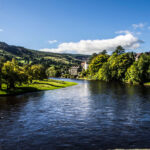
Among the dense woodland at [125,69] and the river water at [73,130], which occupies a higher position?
the dense woodland at [125,69]

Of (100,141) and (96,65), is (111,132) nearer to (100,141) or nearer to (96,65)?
(100,141)

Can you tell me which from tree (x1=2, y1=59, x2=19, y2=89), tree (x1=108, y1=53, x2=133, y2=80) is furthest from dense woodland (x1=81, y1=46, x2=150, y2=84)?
tree (x1=2, y1=59, x2=19, y2=89)

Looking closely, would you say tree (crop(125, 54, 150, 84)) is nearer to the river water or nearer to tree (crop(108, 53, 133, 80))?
tree (crop(108, 53, 133, 80))

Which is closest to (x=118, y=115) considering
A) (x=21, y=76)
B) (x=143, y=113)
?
(x=143, y=113)

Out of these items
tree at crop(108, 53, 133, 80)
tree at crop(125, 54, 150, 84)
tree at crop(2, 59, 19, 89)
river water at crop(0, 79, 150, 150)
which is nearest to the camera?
river water at crop(0, 79, 150, 150)

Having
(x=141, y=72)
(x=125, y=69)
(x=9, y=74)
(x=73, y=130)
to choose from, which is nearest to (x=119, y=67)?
(x=125, y=69)

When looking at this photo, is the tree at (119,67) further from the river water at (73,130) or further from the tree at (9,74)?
the river water at (73,130)

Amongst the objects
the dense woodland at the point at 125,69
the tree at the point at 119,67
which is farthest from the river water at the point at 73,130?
the tree at the point at 119,67

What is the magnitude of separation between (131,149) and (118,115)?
1539 cm

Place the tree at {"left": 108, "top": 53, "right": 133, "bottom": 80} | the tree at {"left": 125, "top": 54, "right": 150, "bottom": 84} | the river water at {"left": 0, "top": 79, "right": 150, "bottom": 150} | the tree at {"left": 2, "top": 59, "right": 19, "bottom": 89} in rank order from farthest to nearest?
the tree at {"left": 108, "top": 53, "right": 133, "bottom": 80}
the tree at {"left": 125, "top": 54, "right": 150, "bottom": 84}
the tree at {"left": 2, "top": 59, "right": 19, "bottom": 89}
the river water at {"left": 0, "top": 79, "right": 150, "bottom": 150}

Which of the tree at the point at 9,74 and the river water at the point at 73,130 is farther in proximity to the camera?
the tree at the point at 9,74

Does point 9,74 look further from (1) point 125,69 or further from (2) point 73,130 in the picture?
(1) point 125,69

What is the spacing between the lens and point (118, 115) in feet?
112

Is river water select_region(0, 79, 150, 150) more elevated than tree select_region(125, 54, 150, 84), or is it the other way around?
tree select_region(125, 54, 150, 84)
